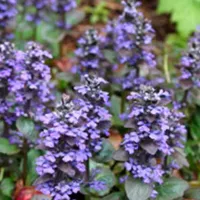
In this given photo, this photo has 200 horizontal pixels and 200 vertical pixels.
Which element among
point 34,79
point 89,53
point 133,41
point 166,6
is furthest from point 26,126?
point 166,6

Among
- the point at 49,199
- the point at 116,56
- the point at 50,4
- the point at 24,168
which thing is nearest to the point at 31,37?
the point at 50,4

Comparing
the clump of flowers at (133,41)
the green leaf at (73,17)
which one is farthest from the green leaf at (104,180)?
the green leaf at (73,17)

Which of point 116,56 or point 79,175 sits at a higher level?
point 116,56

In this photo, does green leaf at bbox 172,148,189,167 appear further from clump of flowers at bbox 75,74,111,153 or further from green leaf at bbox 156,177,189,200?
clump of flowers at bbox 75,74,111,153

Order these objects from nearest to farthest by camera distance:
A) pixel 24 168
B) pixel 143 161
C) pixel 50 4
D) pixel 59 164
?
1. pixel 59 164
2. pixel 143 161
3. pixel 24 168
4. pixel 50 4

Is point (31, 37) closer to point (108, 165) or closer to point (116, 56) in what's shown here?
point (116, 56)

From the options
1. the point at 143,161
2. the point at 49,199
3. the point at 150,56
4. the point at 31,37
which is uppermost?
the point at 31,37

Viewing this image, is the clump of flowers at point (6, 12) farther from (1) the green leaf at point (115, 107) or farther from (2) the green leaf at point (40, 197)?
(2) the green leaf at point (40, 197)
